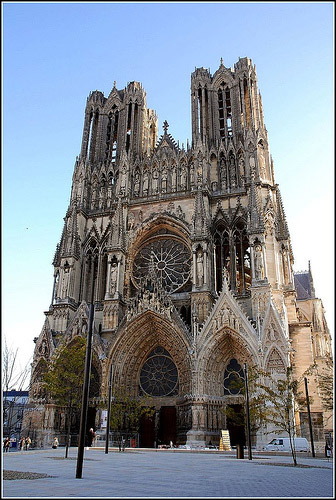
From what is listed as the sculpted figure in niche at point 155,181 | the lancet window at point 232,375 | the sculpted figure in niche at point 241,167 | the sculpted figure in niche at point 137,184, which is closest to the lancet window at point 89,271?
the sculpted figure in niche at point 137,184

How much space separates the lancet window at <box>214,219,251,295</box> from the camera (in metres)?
29.8

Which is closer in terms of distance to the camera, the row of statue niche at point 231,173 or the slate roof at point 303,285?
the row of statue niche at point 231,173

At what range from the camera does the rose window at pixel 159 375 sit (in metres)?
28.1

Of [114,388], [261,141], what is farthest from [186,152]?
[114,388]

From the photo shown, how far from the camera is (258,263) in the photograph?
2778cm

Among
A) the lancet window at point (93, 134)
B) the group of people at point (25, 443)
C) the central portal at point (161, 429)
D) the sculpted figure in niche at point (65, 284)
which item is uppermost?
the lancet window at point (93, 134)

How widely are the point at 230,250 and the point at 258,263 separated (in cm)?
290

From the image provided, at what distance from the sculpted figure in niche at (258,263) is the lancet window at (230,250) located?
1840mm

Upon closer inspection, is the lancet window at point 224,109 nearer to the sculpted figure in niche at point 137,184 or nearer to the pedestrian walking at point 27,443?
the sculpted figure in niche at point 137,184

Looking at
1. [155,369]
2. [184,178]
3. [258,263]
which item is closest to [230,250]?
[258,263]

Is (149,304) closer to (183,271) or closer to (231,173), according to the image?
(183,271)

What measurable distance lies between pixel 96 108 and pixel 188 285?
19.8 meters

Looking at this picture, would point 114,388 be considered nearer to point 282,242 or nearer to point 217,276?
point 217,276

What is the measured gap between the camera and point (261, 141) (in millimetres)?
33625
